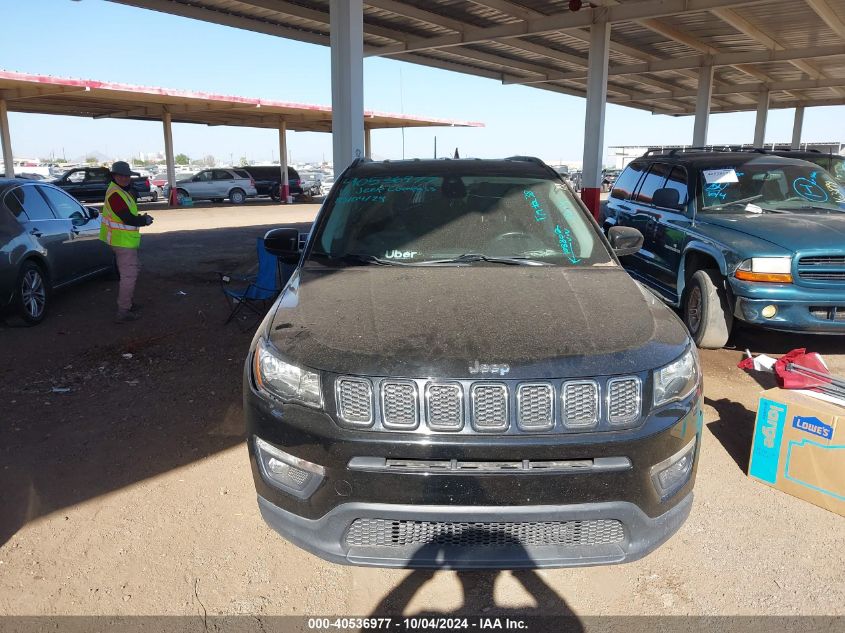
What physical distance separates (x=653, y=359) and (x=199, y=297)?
6.95 metres

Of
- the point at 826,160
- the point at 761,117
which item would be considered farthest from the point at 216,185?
the point at 826,160

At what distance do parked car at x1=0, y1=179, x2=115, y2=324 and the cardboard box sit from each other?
6714mm

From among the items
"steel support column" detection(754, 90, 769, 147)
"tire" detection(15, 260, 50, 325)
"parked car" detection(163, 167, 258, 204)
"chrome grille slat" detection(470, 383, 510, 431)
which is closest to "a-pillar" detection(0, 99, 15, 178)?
"parked car" detection(163, 167, 258, 204)

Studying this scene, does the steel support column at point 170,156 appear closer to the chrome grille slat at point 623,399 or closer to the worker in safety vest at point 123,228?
the worker in safety vest at point 123,228

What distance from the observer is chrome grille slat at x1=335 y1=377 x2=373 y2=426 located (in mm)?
2408

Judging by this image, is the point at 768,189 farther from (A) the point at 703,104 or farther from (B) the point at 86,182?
(B) the point at 86,182

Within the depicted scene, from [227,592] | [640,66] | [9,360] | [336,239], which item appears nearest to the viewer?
[227,592]

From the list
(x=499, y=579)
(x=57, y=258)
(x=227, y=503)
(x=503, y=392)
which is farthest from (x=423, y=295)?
(x=57, y=258)

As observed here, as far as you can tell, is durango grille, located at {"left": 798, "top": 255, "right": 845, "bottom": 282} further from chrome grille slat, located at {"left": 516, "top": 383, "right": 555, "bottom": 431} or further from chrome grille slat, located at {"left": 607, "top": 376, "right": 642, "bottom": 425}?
chrome grille slat, located at {"left": 516, "top": 383, "right": 555, "bottom": 431}

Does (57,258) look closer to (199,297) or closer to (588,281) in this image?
(199,297)

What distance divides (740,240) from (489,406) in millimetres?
4192

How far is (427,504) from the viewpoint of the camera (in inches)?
92.0

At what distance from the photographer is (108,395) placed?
4973 mm

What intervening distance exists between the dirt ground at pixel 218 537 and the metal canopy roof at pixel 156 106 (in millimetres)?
18728
